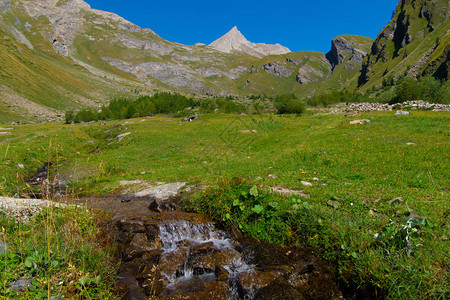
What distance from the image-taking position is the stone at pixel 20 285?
4282 mm

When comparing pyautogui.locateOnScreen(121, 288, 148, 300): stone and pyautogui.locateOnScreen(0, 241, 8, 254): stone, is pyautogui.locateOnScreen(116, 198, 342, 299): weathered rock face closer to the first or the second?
pyautogui.locateOnScreen(121, 288, 148, 300): stone

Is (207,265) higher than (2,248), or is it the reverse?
(2,248)

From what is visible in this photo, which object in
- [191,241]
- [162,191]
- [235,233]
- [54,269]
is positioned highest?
[54,269]

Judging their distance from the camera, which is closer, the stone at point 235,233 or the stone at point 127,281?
the stone at point 127,281

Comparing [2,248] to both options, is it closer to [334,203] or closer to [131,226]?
[131,226]

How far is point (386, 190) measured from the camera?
917 centimetres

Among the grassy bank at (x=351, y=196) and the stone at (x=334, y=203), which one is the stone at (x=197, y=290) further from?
the stone at (x=334, y=203)

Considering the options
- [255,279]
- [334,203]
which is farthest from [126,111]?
[255,279]

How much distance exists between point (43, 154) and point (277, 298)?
85.0ft

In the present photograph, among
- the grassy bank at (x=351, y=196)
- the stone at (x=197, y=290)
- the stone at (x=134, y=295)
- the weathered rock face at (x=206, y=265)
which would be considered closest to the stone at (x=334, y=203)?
the grassy bank at (x=351, y=196)

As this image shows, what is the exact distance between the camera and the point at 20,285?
4.43 m

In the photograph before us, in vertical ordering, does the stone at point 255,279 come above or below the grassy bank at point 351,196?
below

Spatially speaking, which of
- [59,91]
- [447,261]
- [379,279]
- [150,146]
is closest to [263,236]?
[379,279]

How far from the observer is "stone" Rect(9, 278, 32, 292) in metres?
4.28
